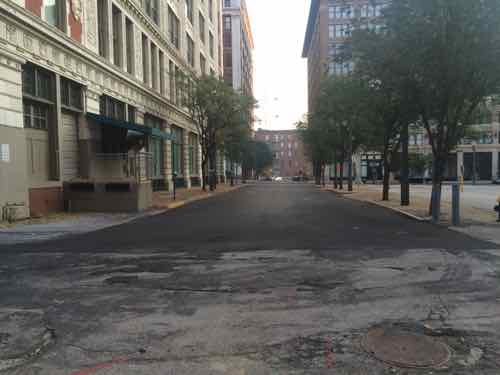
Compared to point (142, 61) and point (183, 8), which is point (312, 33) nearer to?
point (183, 8)

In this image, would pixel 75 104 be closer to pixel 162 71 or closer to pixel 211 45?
pixel 162 71

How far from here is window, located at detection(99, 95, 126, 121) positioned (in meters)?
19.5

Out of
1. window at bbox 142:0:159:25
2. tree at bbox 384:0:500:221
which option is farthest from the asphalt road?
window at bbox 142:0:159:25

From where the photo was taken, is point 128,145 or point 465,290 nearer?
point 465,290

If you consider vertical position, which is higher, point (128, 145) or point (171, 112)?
point (171, 112)

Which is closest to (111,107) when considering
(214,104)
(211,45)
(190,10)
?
(214,104)

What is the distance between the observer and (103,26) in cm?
2023

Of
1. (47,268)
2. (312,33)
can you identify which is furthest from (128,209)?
(312,33)

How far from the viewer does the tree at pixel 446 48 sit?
426 inches

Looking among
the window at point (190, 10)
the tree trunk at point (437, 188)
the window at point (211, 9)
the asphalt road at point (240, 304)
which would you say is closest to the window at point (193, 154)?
the window at point (190, 10)

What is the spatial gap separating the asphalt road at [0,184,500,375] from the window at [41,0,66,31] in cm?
1067

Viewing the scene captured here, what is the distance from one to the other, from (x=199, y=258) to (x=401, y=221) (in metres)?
7.89

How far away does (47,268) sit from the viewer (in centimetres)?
629

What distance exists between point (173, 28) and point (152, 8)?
17.2 ft
